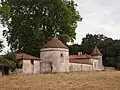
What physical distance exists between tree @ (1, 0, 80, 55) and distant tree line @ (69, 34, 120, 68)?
26.9 m

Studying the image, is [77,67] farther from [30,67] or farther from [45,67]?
[30,67]

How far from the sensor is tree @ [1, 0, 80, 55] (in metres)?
53.9

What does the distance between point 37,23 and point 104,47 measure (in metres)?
37.1

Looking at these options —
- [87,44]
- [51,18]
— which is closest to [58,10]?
[51,18]

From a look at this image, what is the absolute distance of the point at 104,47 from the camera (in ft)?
289

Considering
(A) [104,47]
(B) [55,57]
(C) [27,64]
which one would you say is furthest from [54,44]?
(A) [104,47]

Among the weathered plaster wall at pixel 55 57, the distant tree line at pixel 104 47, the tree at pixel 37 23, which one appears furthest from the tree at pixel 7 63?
the distant tree line at pixel 104 47

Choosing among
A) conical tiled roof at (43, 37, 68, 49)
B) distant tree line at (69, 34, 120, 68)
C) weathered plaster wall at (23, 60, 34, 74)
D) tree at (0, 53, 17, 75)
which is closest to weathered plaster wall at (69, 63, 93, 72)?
conical tiled roof at (43, 37, 68, 49)

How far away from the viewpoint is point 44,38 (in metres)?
53.2

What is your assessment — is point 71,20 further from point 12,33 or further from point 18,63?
point 18,63

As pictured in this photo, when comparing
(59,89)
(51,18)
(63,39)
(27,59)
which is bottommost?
(59,89)

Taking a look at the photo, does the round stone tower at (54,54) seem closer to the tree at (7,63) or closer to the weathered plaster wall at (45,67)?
the weathered plaster wall at (45,67)

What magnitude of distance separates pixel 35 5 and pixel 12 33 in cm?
584

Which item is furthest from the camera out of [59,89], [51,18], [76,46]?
[76,46]
